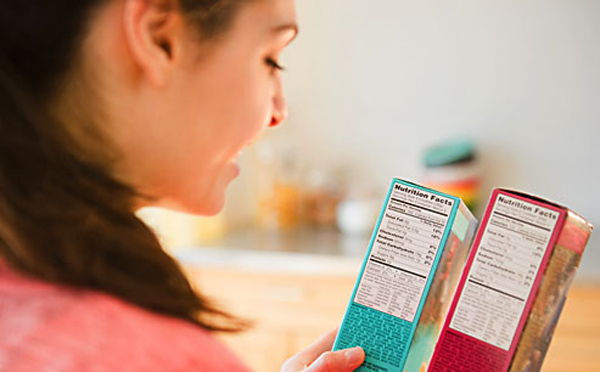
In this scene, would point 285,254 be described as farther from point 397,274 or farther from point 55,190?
point 55,190

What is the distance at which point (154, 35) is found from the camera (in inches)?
16.9

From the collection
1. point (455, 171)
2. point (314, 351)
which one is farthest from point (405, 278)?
point (455, 171)

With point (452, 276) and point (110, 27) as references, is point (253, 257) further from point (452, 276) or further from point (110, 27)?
point (110, 27)

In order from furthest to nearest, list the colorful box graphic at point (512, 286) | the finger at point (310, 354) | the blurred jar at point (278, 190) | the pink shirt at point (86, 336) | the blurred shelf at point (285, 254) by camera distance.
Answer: the blurred jar at point (278, 190) → the blurred shelf at point (285, 254) → the finger at point (310, 354) → the colorful box graphic at point (512, 286) → the pink shirt at point (86, 336)

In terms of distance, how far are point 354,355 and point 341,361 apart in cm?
1

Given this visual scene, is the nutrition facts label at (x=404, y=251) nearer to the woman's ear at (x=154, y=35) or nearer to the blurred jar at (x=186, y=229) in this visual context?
the woman's ear at (x=154, y=35)

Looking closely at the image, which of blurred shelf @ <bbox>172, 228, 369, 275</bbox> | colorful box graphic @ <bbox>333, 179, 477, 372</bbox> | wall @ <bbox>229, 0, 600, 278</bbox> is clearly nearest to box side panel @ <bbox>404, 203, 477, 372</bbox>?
colorful box graphic @ <bbox>333, 179, 477, 372</bbox>

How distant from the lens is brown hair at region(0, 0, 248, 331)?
15.1 inches

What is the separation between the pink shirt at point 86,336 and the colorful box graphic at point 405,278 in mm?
146

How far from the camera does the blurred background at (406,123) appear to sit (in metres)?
1.97

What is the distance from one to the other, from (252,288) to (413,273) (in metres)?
1.39

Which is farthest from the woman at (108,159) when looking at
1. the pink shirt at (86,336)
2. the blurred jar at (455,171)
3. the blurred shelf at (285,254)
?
the blurred jar at (455,171)

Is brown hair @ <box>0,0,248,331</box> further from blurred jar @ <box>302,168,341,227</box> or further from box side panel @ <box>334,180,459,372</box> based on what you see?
blurred jar @ <box>302,168,341,227</box>

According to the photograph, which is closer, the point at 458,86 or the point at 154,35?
the point at 154,35
